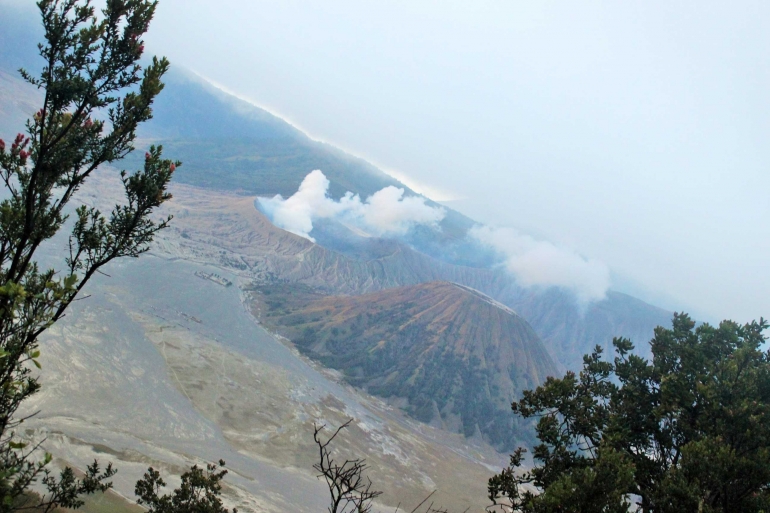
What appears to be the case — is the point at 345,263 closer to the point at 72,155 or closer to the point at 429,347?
the point at 429,347

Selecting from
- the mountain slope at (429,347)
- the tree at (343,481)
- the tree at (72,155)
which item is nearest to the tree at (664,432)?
the tree at (343,481)

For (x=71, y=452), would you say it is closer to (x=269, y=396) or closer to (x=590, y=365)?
(x=269, y=396)

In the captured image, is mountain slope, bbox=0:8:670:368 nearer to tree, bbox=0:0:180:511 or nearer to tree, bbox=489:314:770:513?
tree, bbox=489:314:770:513

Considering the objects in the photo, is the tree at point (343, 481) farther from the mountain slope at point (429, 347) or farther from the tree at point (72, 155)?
the mountain slope at point (429, 347)

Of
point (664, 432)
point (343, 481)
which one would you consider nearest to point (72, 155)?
point (343, 481)

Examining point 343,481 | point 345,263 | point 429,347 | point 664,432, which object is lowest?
point 429,347

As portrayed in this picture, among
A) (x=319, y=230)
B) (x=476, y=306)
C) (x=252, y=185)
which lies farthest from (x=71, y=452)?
(x=252, y=185)
